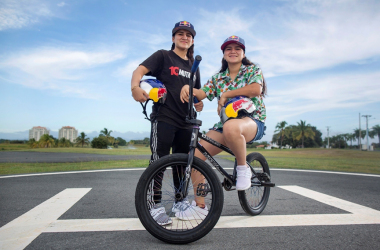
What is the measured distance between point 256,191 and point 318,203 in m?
1.05

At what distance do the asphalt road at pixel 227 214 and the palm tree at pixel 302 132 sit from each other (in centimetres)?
10833

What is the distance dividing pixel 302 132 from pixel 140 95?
372ft

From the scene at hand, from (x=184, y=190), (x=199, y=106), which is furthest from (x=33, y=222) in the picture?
(x=199, y=106)

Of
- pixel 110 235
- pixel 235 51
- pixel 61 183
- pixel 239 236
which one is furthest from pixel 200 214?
pixel 61 183

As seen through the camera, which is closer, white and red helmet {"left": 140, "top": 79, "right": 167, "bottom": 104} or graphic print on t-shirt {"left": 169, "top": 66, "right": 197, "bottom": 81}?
white and red helmet {"left": 140, "top": 79, "right": 167, "bottom": 104}

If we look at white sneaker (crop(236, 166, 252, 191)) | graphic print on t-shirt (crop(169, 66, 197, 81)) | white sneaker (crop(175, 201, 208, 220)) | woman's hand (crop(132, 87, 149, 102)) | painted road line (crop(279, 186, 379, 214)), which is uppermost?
graphic print on t-shirt (crop(169, 66, 197, 81))

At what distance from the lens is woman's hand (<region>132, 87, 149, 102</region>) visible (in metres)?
2.78

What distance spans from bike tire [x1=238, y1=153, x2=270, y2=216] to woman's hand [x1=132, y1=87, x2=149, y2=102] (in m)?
1.38

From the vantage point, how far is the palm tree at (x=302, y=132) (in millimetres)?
106812

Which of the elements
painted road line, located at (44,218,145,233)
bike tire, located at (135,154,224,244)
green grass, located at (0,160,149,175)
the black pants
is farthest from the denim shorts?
green grass, located at (0,160,149,175)

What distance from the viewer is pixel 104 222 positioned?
9.43 feet

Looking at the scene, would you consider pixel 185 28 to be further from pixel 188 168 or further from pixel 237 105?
pixel 188 168

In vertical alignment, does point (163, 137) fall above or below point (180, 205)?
above

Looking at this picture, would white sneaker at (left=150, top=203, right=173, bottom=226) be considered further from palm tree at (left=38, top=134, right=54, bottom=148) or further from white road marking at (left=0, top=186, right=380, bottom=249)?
palm tree at (left=38, top=134, right=54, bottom=148)
